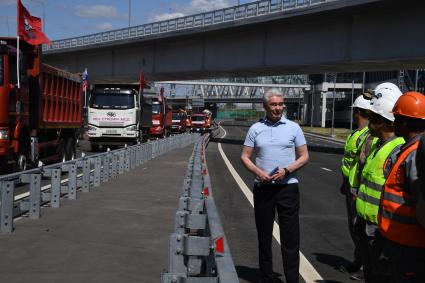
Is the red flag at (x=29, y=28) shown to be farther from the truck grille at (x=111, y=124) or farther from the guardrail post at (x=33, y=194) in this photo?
the truck grille at (x=111, y=124)

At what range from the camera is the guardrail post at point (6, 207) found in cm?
861

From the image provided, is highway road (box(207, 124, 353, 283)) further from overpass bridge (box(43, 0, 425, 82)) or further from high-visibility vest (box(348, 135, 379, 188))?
overpass bridge (box(43, 0, 425, 82))

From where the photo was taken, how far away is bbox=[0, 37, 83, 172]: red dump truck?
1391cm

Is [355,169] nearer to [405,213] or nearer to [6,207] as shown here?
[405,213]

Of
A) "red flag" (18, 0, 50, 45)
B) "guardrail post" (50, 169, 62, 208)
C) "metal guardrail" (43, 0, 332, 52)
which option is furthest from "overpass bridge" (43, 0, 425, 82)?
"guardrail post" (50, 169, 62, 208)

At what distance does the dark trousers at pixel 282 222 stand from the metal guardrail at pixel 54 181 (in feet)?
13.7

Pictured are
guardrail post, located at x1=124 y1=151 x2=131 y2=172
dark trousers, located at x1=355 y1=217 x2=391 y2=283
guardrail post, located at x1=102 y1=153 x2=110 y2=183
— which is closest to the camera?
dark trousers, located at x1=355 y1=217 x2=391 y2=283

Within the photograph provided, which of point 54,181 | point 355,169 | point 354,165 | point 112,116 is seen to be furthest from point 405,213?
point 112,116

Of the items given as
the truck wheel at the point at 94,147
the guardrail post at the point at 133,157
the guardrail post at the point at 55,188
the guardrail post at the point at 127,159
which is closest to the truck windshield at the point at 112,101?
the truck wheel at the point at 94,147

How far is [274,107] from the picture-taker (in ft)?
19.5

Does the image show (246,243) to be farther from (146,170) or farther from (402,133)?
(146,170)

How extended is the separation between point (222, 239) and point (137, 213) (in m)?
7.27

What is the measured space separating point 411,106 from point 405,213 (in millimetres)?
647

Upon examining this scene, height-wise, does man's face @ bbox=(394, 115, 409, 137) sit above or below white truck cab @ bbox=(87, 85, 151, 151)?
above
